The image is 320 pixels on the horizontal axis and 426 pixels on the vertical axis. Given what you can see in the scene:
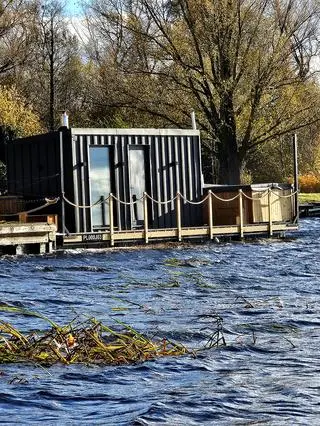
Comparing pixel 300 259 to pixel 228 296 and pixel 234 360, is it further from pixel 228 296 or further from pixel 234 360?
pixel 234 360

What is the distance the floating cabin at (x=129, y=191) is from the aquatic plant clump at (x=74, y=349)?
39.7ft

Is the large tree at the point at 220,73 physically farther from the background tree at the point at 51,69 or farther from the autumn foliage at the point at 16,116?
the background tree at the point at 51,69

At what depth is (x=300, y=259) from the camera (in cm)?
2127

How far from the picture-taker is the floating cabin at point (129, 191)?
23438 millimetres

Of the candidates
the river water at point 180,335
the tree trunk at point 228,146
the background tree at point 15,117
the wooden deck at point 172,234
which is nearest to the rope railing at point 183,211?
the wooden deck at point 172,234

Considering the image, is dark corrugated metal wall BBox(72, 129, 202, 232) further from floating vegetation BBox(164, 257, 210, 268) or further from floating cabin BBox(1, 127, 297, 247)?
floating vegetation BBox(164, 257, 210, 268)

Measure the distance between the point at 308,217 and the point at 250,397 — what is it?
3089 cm

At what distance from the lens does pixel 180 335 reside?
11.3 m

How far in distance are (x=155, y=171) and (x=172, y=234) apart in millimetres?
1912

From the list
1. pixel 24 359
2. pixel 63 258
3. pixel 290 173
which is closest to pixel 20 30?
pixel 290 173

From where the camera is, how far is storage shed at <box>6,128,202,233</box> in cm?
2352

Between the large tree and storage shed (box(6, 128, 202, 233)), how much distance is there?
986 cm

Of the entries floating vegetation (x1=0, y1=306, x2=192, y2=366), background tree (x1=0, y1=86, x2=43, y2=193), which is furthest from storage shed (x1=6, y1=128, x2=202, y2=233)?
floating vegetation (x1=0, y1=306, x2=192, y2=366)

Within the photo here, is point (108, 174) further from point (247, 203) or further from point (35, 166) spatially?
point (247, 203)
